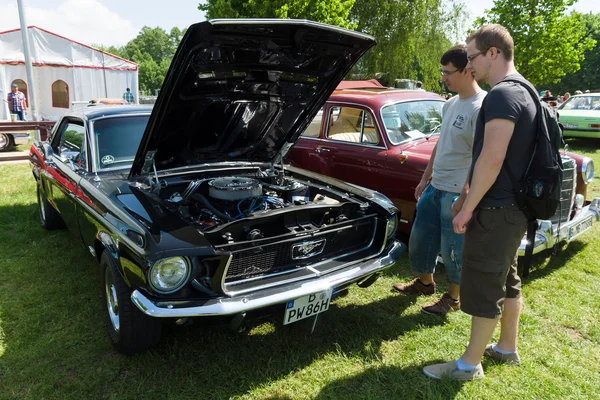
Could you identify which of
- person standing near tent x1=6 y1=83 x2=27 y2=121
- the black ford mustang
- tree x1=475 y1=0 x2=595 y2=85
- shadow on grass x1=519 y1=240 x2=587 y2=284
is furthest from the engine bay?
tree x1=475 y1=0 x2=595 y2=85

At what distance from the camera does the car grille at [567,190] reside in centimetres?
417

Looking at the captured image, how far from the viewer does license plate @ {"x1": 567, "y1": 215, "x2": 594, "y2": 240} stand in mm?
4152

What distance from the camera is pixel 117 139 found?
372cm

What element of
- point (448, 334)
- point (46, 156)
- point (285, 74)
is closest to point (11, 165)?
point (46, 156)

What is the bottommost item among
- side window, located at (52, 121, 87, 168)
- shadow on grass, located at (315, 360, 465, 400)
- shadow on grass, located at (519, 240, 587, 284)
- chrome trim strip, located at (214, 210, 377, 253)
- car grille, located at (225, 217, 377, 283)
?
shadow on grass, located at (315, 360, 465, 400)

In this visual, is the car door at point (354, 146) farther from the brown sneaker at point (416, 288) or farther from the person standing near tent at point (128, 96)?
the person standing near tent at point (128, 96)

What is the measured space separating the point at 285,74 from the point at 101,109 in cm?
179

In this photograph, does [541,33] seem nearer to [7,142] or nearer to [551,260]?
[551,260]

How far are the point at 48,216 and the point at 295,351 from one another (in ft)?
11.5

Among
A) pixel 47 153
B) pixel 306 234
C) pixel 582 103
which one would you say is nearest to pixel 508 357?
→ pixel 306 234

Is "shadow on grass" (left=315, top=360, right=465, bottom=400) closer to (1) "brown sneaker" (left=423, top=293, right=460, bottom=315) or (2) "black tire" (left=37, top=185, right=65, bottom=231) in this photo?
(1) "brown sneaker" (left=423, top=293, right=460, bottom=315)

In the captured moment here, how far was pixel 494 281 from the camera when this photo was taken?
2350 millimetres

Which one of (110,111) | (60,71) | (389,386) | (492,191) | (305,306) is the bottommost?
(389,386)

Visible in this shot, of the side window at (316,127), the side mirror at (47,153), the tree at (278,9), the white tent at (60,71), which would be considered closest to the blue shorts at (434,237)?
the side window at (316,127)
